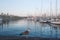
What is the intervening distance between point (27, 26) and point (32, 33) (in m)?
0.29

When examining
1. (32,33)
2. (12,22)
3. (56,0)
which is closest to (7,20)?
(12,22)

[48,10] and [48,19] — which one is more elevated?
[48,10]

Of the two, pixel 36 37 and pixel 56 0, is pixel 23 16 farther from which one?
pixel 56 0

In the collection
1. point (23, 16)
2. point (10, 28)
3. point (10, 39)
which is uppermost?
point (23, 16)

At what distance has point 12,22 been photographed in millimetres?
4691

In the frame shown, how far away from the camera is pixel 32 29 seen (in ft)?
15.3

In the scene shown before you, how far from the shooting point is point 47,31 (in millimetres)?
4676

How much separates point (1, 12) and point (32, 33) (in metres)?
1.29

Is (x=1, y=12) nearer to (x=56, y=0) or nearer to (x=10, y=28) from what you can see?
(x=10, y=28)

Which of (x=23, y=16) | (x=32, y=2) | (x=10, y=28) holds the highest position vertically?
(x=32, y=2)

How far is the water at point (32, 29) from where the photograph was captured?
182 inches

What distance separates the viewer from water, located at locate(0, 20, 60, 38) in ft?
15.2

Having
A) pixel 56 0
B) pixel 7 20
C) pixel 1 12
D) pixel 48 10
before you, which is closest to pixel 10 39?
pixel 7 20

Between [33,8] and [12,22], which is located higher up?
[33,8]
